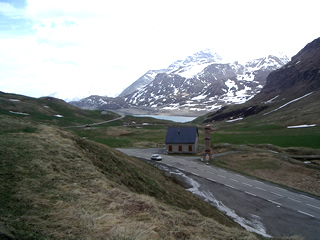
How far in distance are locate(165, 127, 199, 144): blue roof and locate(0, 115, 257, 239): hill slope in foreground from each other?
41991 millimetres

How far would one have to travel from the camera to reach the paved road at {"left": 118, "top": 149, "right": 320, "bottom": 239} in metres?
21.5

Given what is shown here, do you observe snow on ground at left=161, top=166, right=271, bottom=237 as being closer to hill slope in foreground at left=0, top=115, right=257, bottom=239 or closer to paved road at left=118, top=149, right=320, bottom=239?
paved road at left=118, top=149, right=320, bottom=239

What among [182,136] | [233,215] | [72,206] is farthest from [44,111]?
[72,206]

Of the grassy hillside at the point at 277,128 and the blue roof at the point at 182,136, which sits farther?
the grassy hillside at the point at 277,128

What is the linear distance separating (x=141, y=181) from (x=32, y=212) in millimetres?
11573

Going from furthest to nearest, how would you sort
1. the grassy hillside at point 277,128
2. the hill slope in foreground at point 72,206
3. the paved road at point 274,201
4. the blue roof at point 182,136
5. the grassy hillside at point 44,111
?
1. the grassy hillside at point 44,111
2. the grassy hillside at point 277,128
3. the blue roof at point 182,136
4. the paved road at point 274,201
5. the hill slope in foreground at point 72,206

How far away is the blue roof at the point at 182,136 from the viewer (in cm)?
6066

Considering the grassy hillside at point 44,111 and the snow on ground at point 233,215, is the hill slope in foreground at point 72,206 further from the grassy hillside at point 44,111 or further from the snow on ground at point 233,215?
the grassy hillside at point 44,111

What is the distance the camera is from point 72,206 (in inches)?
420

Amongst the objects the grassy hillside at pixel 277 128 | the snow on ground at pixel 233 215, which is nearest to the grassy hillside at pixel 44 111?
the grassy hillside at pixel 277 128

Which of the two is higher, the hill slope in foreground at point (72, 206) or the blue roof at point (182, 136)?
the hill slope in foreground at point (72, 206)

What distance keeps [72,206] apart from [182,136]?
51919mm

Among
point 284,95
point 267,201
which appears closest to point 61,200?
point 267,201

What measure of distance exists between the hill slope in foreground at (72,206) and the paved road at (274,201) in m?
10.4
